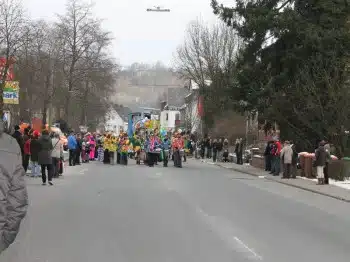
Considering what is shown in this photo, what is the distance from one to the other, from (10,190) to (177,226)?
25.0 ft

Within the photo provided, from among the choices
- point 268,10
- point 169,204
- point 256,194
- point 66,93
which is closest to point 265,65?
point 268,10

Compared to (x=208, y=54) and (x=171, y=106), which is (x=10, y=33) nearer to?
(x=208, y=54)

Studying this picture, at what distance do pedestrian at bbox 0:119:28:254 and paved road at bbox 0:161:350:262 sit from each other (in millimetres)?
4168

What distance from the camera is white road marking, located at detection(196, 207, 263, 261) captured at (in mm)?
9023

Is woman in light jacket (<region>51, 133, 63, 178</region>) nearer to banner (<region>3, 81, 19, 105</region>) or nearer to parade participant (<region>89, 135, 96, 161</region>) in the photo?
banner (<region>3, 81, 19, 105</region>)

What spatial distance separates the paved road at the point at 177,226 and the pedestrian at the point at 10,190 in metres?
4.17

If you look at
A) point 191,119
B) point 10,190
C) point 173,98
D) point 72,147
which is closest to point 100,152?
point 72,147

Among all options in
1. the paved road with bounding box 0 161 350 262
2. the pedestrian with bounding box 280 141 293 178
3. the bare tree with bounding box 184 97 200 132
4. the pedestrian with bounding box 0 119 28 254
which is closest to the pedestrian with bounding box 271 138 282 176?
the pedestrian with bounding box 280 141 293 178

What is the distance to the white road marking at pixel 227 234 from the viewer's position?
9.02 meters

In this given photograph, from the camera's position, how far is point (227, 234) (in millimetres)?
10820

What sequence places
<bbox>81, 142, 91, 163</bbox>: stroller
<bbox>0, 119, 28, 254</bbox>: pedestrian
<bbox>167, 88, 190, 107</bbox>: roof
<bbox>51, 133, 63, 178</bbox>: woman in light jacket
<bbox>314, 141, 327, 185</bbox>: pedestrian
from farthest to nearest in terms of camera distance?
<bbox>167, 88, 190, 107</bbox>: roof < <bbox>81, 142, 91, 163</bbox>: stroller < <bbox>314, 141, 327, 185</bbox>: pedestrian < <bbox>51, 133, 63, 178</bbox>: woman in light jacket < <bbox>0, 119, 28, 254</bbox>: pedestrian

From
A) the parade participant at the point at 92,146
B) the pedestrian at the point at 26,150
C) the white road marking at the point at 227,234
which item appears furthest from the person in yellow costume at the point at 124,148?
the white road marking at the point at 227,234

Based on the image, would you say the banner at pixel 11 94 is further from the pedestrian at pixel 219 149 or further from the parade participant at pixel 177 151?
the pedestrian at pixel 219 149

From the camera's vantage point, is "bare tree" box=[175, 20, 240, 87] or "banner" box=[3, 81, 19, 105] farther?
"bare tree" box=[175, 20, 240, 87]
